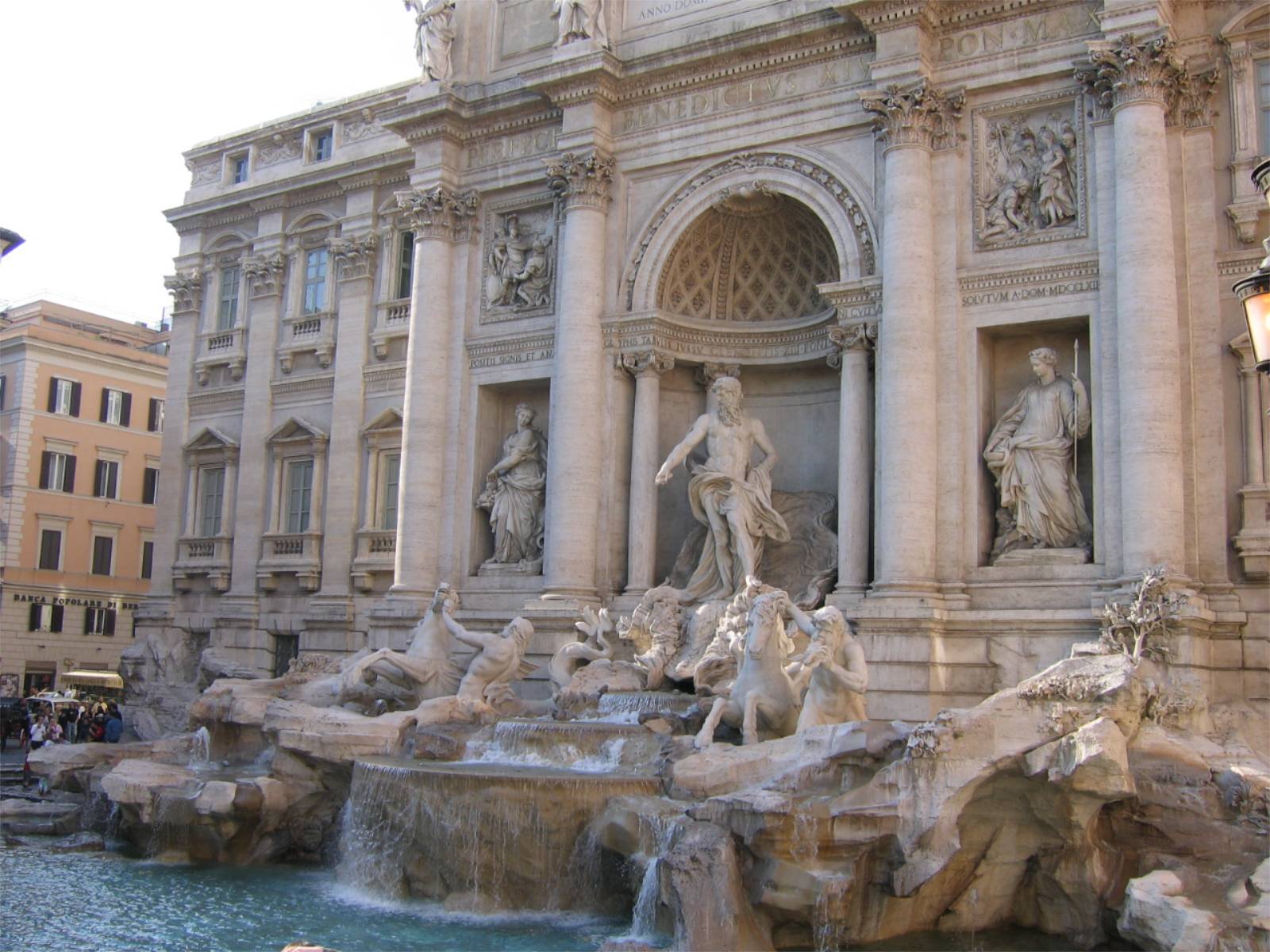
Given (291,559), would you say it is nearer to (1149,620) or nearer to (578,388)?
(578,388)

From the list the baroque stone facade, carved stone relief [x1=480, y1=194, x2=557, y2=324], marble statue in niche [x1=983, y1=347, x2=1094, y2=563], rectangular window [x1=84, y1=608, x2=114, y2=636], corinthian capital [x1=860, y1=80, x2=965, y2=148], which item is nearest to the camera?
A: the baroque stone facade

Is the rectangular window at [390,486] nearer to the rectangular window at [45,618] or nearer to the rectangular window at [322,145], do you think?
the rectangular window at [322,145]

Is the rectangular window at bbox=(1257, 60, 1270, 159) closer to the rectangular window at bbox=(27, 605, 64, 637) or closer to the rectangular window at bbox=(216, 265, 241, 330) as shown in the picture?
the rectangular window at bbox=(216, 265, 241, 330)

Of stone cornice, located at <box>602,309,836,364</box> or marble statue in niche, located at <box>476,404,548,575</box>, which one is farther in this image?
marble statue in niche, located at <box>476,404,548,575</box>

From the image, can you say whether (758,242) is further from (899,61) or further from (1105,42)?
(1105,42)

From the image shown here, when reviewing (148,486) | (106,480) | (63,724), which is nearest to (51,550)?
(106,480)

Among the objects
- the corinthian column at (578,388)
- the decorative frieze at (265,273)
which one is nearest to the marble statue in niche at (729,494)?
the corinthian column at (578,388)

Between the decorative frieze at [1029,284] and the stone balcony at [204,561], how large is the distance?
16.6 m

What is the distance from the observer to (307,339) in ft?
91.5

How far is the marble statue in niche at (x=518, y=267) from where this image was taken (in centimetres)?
2341

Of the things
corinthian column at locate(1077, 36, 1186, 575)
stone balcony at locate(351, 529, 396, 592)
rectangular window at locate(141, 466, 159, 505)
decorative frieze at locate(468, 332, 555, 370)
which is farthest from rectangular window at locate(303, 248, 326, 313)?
rectangular window at locate(141, 466, 159, 505)

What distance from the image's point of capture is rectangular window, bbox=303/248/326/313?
2820 cm

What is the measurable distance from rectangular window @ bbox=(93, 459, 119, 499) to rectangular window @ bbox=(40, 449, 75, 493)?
0.91 metres

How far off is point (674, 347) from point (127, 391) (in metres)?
28.2
